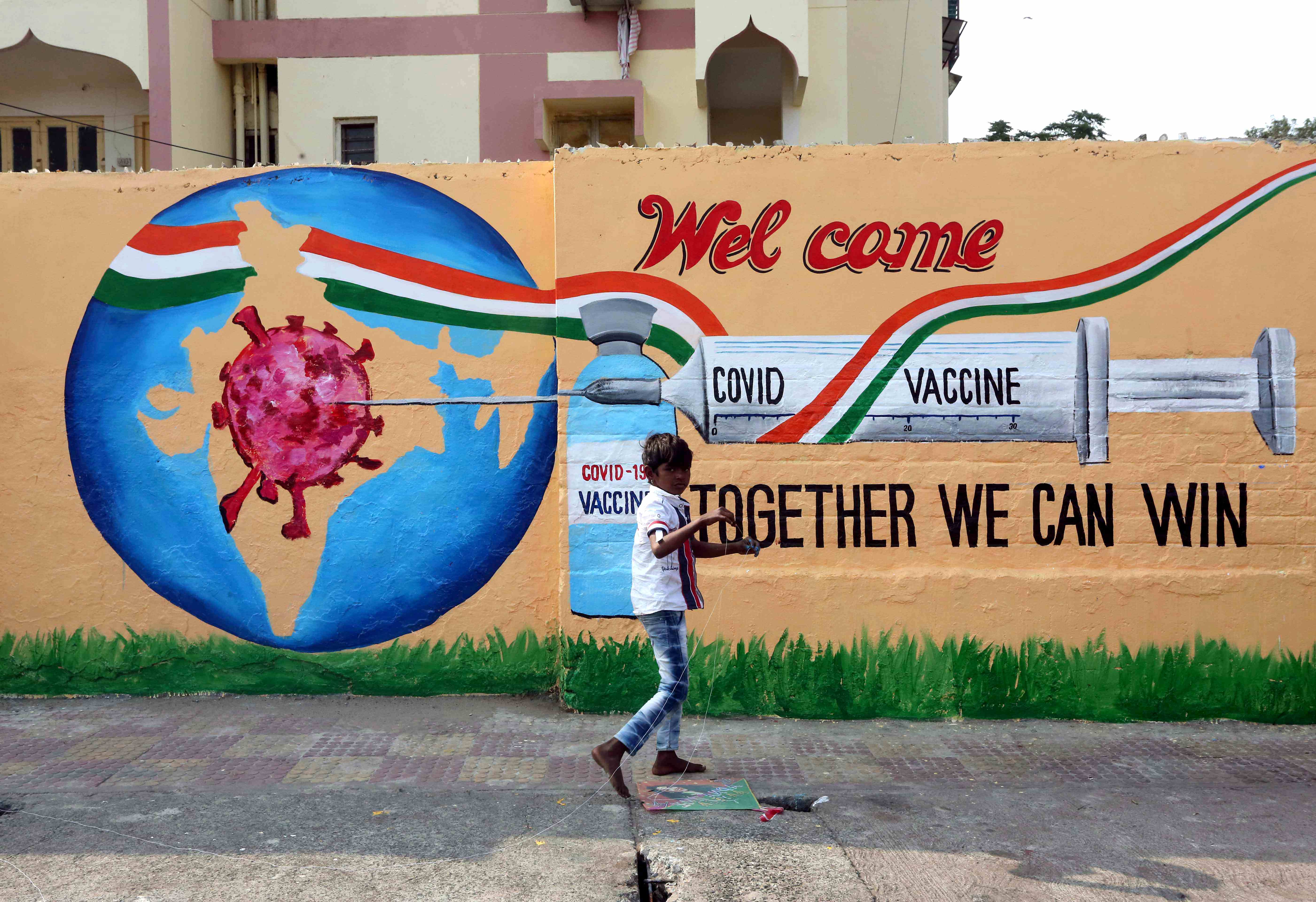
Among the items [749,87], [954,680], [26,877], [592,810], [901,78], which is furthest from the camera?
[901,78]

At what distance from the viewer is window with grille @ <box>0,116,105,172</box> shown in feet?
41.7

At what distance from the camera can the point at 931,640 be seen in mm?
5840

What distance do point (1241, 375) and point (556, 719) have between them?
14.0ft

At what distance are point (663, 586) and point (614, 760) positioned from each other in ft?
2.52

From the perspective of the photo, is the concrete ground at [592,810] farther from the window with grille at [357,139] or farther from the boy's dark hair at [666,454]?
the window with grille at [357,139]

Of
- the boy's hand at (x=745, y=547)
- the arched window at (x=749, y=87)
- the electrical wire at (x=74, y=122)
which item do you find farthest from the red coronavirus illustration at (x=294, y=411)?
the electrical wire at (x=74, y=122)

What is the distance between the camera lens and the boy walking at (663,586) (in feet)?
14.8

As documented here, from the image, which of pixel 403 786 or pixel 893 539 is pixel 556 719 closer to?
pixel 403 786

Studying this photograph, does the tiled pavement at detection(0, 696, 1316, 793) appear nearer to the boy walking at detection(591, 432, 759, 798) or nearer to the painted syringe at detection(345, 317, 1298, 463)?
the boy walking at detection(591, 432, 759, 798)

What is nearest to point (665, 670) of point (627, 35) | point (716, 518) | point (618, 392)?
point (716, 518)

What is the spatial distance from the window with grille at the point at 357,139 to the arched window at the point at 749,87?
13.6 ft

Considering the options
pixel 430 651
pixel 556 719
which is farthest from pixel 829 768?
pixel 430 651

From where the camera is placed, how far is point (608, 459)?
5.91m

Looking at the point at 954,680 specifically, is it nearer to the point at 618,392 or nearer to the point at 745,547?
the point at 745,547
